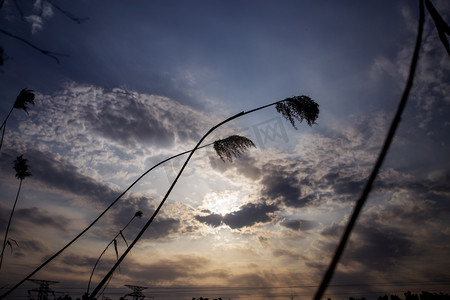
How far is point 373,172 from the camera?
715mm

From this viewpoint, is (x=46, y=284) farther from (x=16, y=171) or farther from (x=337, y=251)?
(x=337, y=251)

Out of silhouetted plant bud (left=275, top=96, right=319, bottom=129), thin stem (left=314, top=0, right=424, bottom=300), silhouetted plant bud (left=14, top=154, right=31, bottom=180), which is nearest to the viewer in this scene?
thin stem (left=314, top=0, right=424, bottom=300)

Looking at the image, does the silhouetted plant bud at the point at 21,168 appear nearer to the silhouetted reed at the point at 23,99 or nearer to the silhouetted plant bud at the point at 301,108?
the silhouetted reed at the point at 23,99

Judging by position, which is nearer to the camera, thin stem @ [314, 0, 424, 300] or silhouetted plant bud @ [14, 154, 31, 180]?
thin stem @ [314, 0, 424, 300]

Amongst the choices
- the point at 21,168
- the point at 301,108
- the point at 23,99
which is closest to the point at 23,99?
the point at 23,99

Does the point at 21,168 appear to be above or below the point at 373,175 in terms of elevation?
above

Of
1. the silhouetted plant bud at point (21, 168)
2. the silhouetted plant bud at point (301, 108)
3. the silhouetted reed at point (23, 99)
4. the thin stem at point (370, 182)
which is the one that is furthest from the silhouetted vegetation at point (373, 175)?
the silhouetted plant bud at point (21, 168)

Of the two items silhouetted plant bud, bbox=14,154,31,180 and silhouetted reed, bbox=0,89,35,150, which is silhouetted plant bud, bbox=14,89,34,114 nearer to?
silhouetted reed, bbox=0,89,35,150

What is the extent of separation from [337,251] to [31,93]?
783cm

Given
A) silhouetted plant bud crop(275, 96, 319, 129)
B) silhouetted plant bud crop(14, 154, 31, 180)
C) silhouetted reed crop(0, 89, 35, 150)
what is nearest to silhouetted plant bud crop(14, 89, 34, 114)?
silhouetted reed crop(0, 89, 35, 150)

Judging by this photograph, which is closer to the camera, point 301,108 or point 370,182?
point 370,182

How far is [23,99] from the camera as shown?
5.98 metres

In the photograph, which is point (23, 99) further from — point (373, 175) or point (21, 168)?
point (373, 175)

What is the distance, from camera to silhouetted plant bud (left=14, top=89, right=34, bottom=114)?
233 inches
